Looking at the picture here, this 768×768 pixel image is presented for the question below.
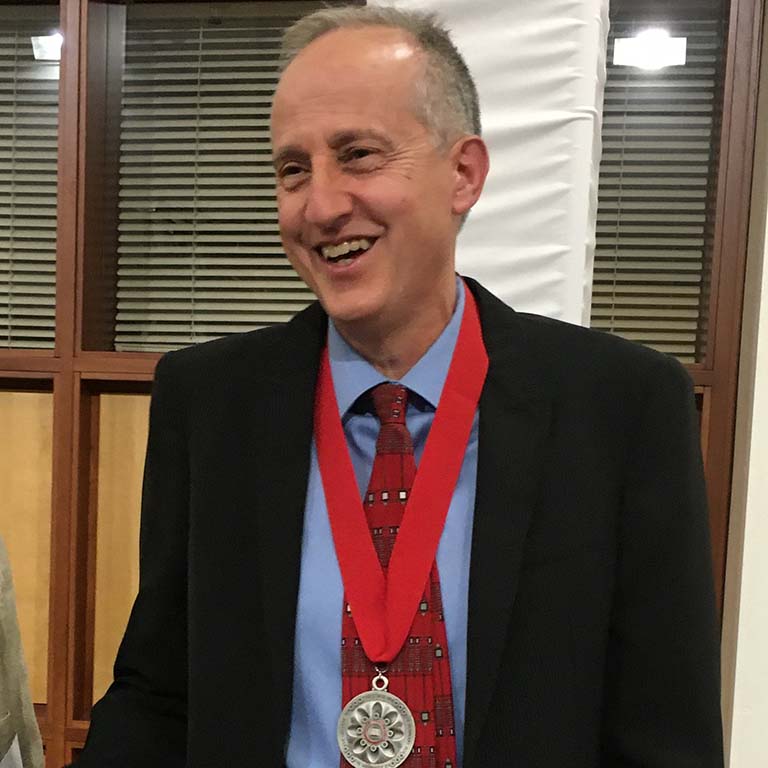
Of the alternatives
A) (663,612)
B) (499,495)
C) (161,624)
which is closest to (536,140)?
(499,495)

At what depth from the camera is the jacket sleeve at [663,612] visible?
0.95m

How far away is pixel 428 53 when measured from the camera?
95 cm

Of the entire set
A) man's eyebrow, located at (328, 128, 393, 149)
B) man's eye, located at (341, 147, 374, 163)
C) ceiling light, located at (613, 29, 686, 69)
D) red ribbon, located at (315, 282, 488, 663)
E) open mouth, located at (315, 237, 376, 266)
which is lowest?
red ribbon, located at (315, 282, 488, 663)

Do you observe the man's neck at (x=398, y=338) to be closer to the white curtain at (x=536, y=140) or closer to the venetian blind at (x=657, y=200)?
the white curtain at (x=536, y=140)

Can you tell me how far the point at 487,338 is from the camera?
41.9 inches

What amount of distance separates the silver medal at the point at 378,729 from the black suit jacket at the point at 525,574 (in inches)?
2.9

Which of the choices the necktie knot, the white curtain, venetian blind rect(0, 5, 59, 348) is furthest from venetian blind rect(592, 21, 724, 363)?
venetian blind rect(0, 5, 59, 348)

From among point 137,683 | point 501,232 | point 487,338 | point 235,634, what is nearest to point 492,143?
point 501,232

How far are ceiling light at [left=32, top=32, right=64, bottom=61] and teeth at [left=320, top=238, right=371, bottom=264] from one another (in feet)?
6.42

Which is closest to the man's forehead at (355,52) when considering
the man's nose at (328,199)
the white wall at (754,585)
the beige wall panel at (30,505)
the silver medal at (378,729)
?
the man's nose at (328,199)

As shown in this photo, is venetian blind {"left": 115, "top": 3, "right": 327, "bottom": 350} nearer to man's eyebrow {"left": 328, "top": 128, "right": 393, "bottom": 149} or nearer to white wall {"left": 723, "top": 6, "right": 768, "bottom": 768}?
white wall {"left": 723, "top": 6, "right": 768, "bottom": 768}

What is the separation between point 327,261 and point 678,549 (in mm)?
521

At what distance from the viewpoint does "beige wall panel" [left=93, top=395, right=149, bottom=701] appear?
2428 millimetres

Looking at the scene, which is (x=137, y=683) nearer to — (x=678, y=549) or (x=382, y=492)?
(x=382, y=492)
